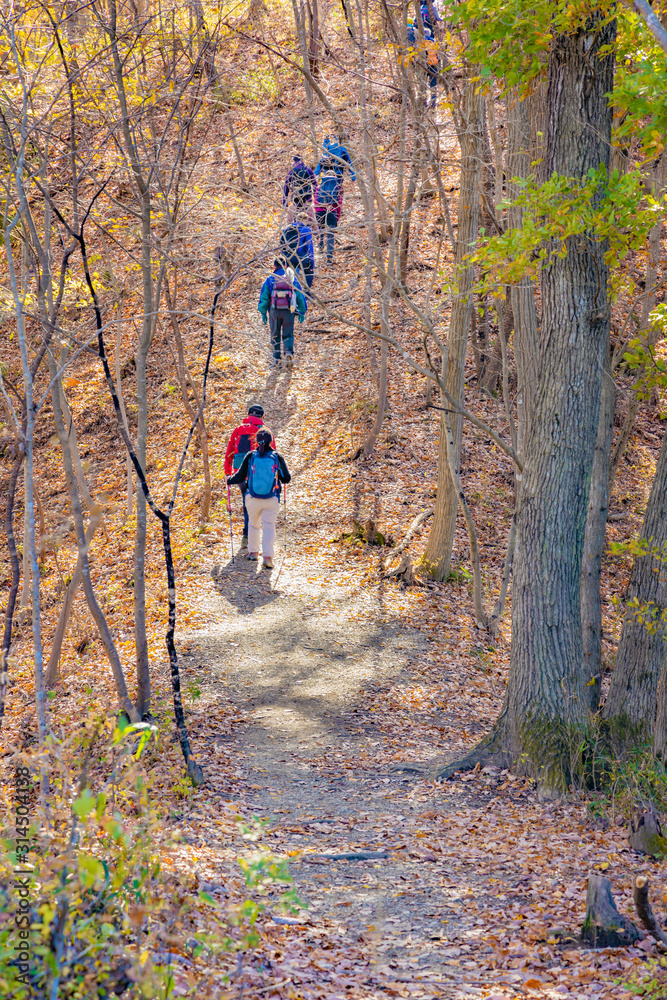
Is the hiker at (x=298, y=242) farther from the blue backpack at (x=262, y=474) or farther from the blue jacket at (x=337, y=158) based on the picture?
the blue backpack at (x=262, y=474)

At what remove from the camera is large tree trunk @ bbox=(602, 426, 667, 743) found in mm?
6734

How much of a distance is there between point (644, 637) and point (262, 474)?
538 centimetres

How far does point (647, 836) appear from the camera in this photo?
17.8 ft

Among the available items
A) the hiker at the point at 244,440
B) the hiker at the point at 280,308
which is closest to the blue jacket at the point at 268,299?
the hiker at the point at 280,308

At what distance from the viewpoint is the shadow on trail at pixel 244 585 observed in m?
10.2

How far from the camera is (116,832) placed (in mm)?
2729

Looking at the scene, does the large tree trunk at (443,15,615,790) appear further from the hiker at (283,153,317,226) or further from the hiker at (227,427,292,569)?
the hiker at (227,427,292,569)

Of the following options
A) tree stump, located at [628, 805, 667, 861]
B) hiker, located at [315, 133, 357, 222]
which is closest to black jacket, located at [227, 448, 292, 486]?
hiker, located at [315, 133, 357, 222]

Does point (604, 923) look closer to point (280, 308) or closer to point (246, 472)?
point (246, 472)

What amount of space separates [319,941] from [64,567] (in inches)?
378

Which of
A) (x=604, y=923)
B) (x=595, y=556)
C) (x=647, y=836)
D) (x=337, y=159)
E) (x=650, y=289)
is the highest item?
(x=337, y=159)

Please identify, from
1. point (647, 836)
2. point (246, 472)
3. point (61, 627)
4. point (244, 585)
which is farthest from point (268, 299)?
point (647, 836)

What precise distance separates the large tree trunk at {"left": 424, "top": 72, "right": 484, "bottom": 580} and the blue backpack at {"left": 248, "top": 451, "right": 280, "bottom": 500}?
2546mm

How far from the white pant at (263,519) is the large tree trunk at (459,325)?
2502 millimetres
